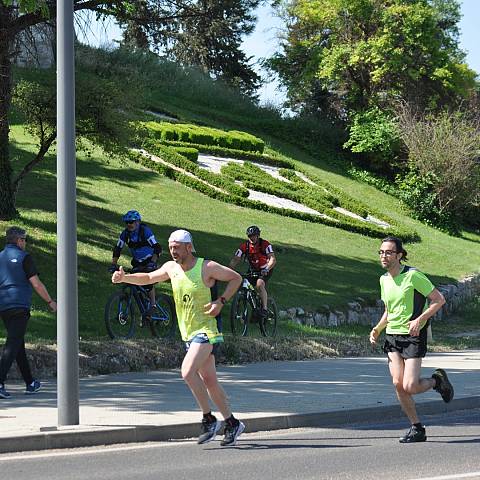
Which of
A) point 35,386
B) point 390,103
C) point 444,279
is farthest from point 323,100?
point 35,386

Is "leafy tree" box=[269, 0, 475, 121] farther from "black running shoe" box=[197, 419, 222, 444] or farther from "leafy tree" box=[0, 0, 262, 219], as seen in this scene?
"black running shoe" box=[197, 419, 222, 444]

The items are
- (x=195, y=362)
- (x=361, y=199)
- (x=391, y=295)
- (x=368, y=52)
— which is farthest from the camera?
(x=368, y=52)

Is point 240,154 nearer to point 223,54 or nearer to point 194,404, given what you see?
point 223,54

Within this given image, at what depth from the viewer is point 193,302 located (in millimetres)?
9883

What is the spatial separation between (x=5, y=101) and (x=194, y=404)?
13820 mm

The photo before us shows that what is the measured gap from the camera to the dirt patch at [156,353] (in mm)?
15086

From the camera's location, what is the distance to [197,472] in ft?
28.8

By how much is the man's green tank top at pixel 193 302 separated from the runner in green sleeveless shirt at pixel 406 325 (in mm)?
1724

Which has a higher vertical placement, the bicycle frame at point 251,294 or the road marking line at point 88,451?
the bicycle frame at point 251,294

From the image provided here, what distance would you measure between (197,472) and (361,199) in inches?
1521

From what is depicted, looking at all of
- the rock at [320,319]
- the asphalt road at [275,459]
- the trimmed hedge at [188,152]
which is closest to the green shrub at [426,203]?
the trimmed hedge at [188,152]

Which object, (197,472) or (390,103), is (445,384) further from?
(390,103)

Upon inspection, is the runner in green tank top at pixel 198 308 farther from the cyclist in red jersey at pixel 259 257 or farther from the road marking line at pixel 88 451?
the cyclist in red jersey at pixel 259 257

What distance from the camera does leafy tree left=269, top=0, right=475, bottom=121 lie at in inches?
2201
